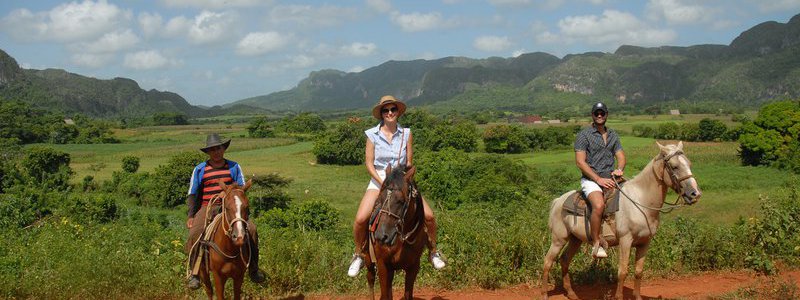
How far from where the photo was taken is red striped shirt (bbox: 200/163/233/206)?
6746 mm

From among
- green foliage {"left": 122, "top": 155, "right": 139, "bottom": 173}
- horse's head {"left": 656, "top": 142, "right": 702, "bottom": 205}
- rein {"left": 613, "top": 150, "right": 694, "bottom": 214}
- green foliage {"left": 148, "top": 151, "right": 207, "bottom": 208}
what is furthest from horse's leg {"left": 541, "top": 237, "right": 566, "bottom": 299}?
green foliage {"left": 122, "top": 155, "right": 139, "bottom": 173}

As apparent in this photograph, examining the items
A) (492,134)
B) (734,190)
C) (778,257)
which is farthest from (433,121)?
(778,257)

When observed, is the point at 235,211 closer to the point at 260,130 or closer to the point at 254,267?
the point at 254,267

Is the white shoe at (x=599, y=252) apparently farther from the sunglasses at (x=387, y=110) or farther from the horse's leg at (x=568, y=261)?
the sunglasses at (x=387, y=110)

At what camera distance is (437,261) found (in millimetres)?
6383

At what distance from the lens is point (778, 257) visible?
9.09 metres

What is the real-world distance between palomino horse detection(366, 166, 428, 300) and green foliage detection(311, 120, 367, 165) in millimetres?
60928

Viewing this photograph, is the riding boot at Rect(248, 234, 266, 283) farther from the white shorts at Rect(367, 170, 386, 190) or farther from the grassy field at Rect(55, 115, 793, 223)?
the grassy field at Rect(55, 115, 793, 223)

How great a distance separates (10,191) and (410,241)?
4070 centimetres

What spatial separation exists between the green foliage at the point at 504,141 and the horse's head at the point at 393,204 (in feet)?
217

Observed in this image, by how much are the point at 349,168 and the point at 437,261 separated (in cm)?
5818

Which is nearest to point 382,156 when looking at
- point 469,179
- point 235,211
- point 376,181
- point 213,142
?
point 376,181

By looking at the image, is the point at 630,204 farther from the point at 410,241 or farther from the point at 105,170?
the point at 105,170

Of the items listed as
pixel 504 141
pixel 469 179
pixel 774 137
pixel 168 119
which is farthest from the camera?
pixel 168 119
